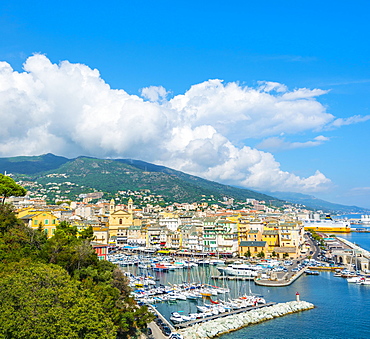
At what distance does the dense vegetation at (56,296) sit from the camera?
1521 centimetres

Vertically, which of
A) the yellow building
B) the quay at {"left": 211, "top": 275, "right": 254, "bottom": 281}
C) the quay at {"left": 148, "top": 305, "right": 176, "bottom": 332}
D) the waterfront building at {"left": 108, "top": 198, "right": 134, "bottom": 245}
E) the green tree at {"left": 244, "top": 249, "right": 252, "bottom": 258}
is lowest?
the quay at {"left": 148, "top": 305, "right": 176, "bottom": 332}

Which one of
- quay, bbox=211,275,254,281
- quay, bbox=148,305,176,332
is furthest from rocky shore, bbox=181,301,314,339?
quay, bbox=211,275,254,281

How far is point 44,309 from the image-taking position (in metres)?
15.7

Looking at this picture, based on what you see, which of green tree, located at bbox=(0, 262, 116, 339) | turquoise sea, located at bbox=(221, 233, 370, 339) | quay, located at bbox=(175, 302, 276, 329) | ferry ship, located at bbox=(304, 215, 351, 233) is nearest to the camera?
green tree, located at bbox=(0, 262, 116, 339)

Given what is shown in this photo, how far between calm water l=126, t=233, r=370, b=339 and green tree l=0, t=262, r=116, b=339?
536 inches

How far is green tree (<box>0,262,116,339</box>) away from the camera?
1496cm

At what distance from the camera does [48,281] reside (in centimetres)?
1738

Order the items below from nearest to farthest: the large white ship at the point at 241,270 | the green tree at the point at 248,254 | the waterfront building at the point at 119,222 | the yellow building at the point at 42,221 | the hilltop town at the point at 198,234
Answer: the yellow building at the point at 42,221 → the large white ship at the point at 241,270 → the green tree at the point at 248,254 → the hilltop town at the point at 198,234 → the waterfront building at the point at 119,222

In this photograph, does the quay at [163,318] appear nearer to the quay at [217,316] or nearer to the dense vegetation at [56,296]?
the quay at [217,316]

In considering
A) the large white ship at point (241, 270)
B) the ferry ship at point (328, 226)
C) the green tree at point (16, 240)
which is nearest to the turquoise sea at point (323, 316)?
the large white ship at point (241, 270)

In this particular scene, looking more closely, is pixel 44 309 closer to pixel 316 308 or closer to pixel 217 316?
pixel 217 316

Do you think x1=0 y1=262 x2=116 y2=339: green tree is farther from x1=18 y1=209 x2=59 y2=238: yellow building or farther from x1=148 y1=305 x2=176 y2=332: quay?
x1=18 y1=209 x2=59 y2=238: yellow building

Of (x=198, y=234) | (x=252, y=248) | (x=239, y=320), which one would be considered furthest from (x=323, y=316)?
(x=198, y=234)

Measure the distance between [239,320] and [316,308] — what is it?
28.4 ft
